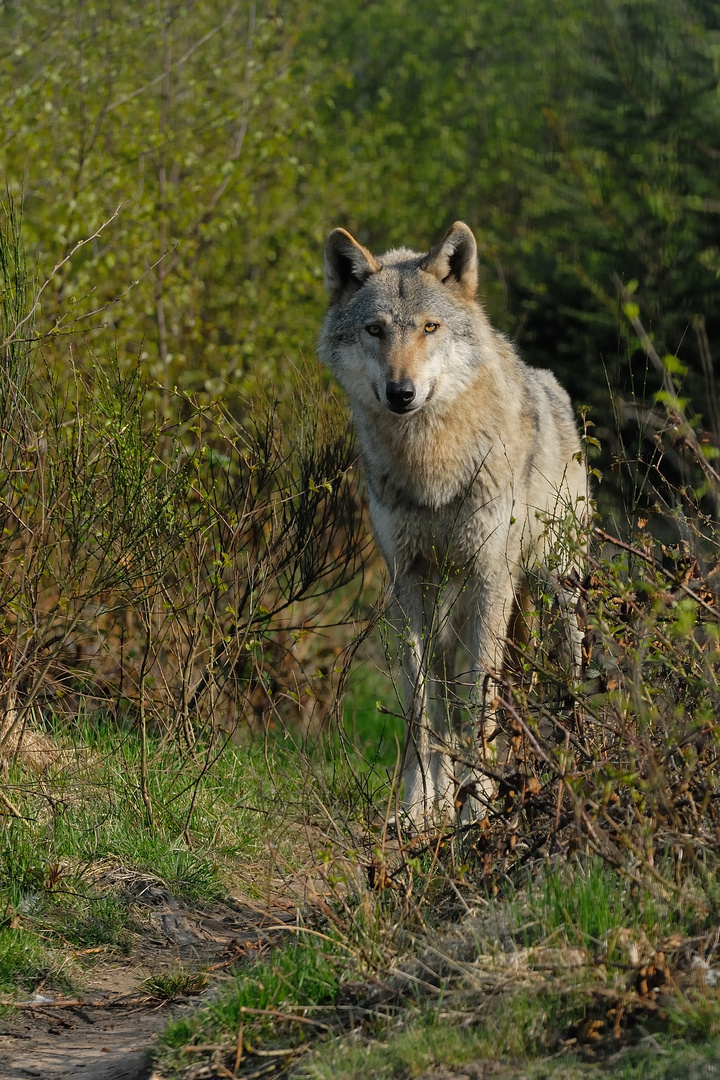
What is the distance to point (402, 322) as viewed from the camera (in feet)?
20.5

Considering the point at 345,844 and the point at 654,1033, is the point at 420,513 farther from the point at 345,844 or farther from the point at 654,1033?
the point at 654,1033

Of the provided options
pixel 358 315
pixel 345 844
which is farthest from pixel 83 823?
pixel 358 315

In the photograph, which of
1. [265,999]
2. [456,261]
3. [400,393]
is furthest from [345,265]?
[265,999]

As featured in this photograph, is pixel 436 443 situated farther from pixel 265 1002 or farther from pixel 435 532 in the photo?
pixel 265 1002

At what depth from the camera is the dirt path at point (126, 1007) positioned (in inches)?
160

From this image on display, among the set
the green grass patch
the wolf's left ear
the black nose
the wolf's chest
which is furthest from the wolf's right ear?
the green grass patch

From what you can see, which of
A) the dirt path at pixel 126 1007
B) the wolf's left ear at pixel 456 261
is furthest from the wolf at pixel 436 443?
the dirt path at pixel 126 1007

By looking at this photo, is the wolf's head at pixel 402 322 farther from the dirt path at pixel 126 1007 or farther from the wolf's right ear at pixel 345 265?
the dirt path at pixel 126 1007

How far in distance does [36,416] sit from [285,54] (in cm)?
914

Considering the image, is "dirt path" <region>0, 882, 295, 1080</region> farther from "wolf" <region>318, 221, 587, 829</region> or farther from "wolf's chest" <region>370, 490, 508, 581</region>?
"wolf's chest" <region>370, 490, 508, 581</region>

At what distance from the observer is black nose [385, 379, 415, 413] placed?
19.5 feet

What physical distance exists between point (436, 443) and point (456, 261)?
1.11 m

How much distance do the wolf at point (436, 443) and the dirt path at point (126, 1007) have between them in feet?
4.48

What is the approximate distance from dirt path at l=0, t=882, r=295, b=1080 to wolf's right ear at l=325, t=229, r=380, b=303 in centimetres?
342
